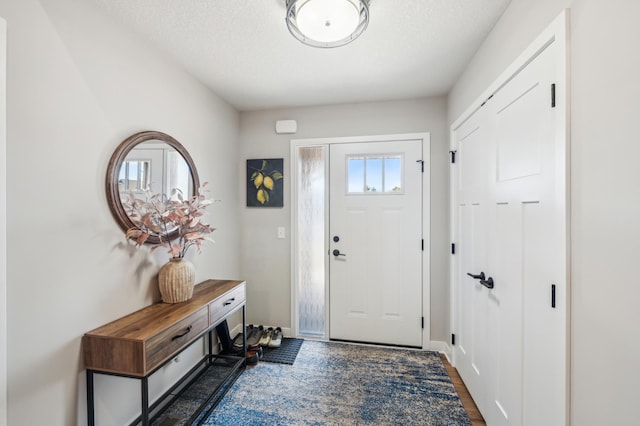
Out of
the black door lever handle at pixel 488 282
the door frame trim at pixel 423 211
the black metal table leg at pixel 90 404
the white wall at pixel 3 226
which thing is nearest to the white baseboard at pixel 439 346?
the door frame trim at pixel 423 211

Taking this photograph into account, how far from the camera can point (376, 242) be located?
2727 mm

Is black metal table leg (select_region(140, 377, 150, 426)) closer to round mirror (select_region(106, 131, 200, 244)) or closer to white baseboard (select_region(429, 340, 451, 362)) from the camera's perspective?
round mirror (select_region(106, 131, 200, 244))

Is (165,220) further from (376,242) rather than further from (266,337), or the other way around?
(376,242)

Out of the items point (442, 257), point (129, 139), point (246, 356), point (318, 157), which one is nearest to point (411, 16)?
point (318, 157)

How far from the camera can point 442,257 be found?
2586mm

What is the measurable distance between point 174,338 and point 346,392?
1.29 meters

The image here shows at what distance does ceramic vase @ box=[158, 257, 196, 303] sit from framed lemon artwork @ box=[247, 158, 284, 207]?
1244 millimetres

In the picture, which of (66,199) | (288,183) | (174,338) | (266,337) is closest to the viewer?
(66,199)

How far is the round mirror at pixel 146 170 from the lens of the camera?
1501 millimetres

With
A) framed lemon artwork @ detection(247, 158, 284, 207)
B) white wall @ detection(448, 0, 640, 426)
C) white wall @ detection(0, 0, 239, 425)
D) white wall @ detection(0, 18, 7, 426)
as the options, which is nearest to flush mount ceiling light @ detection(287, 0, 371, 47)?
white wall @ detection(448, 0, 640, 426)

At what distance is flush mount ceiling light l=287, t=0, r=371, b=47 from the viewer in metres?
1.34

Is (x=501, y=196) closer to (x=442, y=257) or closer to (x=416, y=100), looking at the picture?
(x=442, y=257)

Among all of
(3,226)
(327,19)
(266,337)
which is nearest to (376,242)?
(266,337)

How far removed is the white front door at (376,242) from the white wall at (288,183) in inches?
6.1
